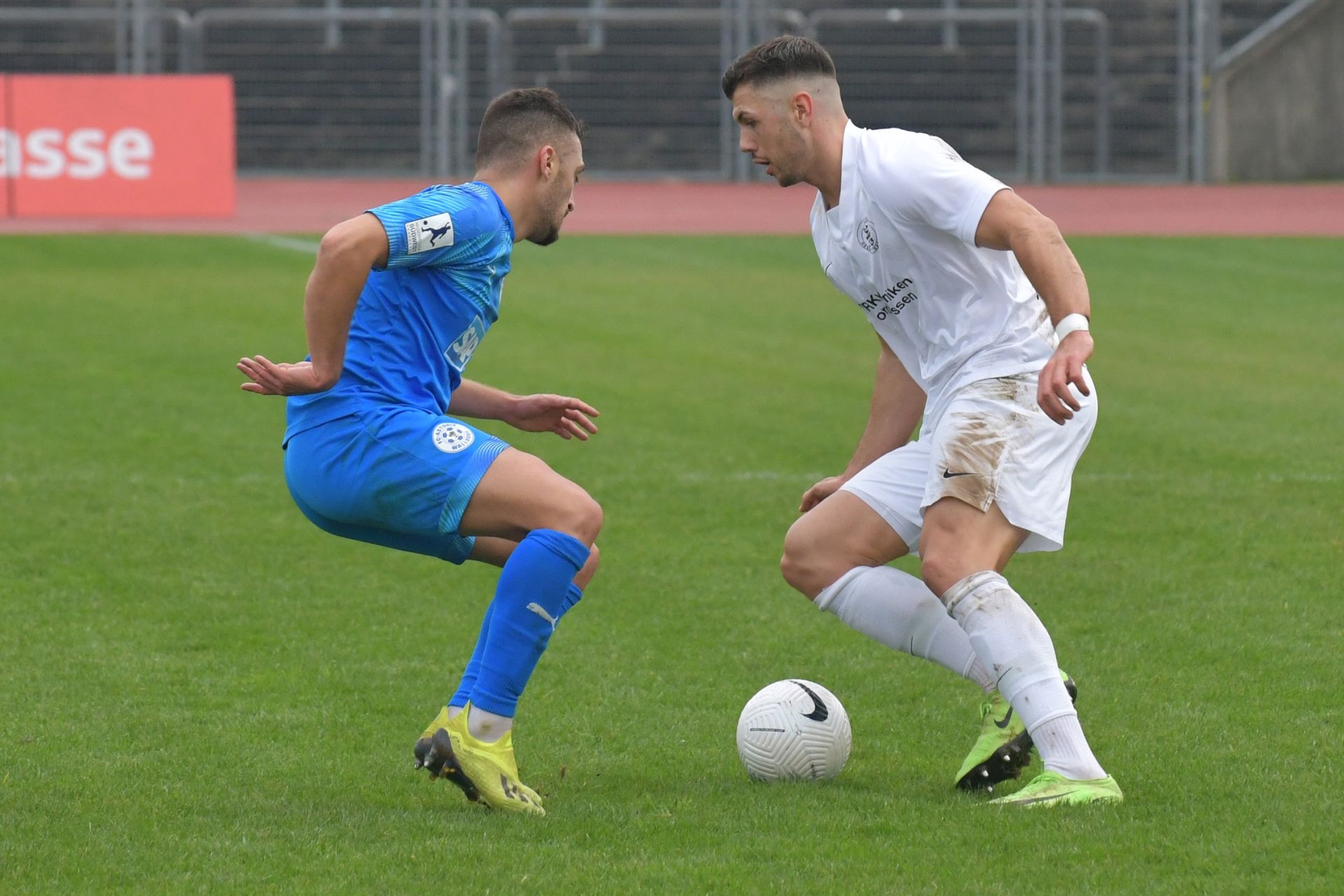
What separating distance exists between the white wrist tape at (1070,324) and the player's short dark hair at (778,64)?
1.00 metres

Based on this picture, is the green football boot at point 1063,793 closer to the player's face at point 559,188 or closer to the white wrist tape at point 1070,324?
the white wrist tape at point 1070,324

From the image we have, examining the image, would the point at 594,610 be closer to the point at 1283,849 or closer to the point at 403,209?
the point at 403,209

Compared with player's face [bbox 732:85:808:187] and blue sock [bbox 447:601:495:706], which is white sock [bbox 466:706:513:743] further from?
player's face [bbox 732:85:808:187]

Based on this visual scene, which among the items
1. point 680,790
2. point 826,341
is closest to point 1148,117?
point 826,341

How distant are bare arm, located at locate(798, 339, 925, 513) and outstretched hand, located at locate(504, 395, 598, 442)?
638 mm

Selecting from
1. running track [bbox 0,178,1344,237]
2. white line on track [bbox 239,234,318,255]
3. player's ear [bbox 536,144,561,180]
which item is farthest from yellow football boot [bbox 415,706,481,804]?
running track [bbox 0,178,1344,237]

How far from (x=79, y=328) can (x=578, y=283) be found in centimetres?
478

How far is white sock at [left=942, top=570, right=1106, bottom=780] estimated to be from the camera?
4109 millimetres

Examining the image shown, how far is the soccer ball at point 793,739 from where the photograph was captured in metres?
4.46

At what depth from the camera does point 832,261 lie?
4.70m

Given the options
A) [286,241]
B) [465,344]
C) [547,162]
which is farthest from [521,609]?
[286,241]

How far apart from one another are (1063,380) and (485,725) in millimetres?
1491

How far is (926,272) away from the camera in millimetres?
4512

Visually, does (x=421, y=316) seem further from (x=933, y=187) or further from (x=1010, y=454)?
(x=1010, y=454)
